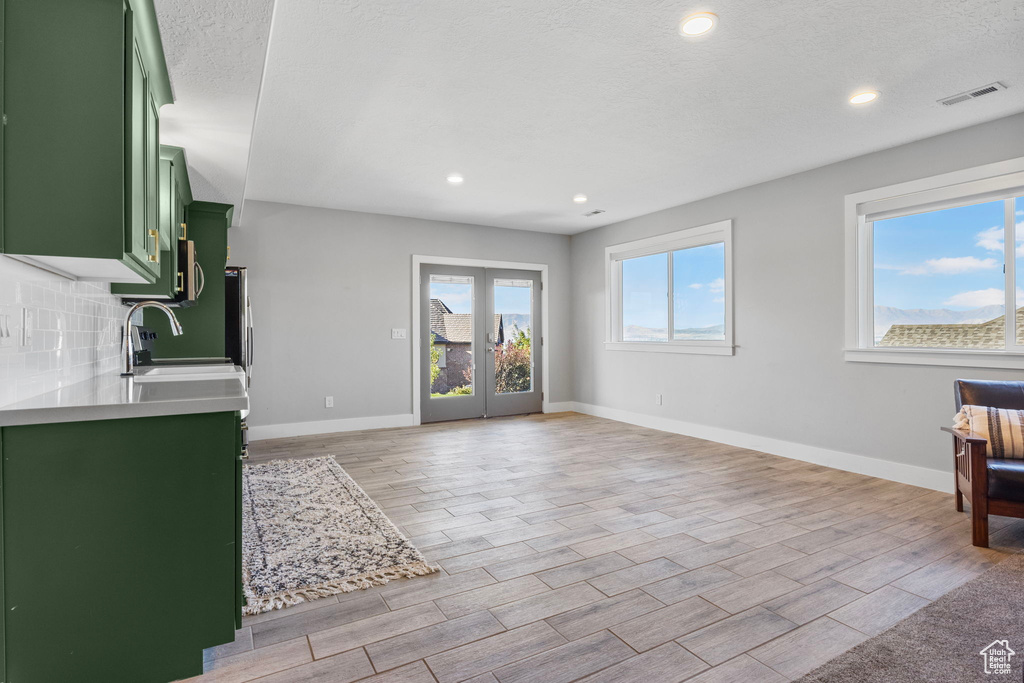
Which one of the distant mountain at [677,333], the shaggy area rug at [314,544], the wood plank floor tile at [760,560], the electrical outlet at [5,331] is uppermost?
the distant mountain at [677,333]

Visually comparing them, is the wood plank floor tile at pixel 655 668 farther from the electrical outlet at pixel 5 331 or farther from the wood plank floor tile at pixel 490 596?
the electrical outlet at pixel 5 331

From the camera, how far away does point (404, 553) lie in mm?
2674

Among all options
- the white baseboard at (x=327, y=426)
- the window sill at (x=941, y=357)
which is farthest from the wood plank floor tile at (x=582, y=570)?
the white baseboard at (x=327, y=426)

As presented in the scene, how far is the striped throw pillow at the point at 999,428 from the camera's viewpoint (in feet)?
9.64

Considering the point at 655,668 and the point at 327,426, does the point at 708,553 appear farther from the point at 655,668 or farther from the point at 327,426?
the point at 327,426

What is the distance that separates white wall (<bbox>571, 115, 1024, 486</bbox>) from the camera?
3887 millimetres

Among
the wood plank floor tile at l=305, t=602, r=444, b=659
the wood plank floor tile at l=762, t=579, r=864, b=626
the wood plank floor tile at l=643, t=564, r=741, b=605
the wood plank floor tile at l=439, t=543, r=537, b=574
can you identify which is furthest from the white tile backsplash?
the wood plank floor tile at l=762, t=579, r=864, b=626

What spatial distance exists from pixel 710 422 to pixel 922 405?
6.26ft

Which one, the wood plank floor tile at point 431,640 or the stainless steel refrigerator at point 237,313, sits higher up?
the stainless steel refrigerator at point 237,313

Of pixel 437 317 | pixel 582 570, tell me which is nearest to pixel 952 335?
pixel 582 570

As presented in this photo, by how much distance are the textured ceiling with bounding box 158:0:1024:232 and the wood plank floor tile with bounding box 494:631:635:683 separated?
7.79 ft

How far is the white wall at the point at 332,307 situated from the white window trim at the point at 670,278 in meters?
1.72

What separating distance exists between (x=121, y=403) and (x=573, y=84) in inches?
104

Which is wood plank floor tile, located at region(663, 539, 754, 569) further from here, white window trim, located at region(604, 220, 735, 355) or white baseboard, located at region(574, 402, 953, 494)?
white window trim, located at region(604, 220, 735, 355)
